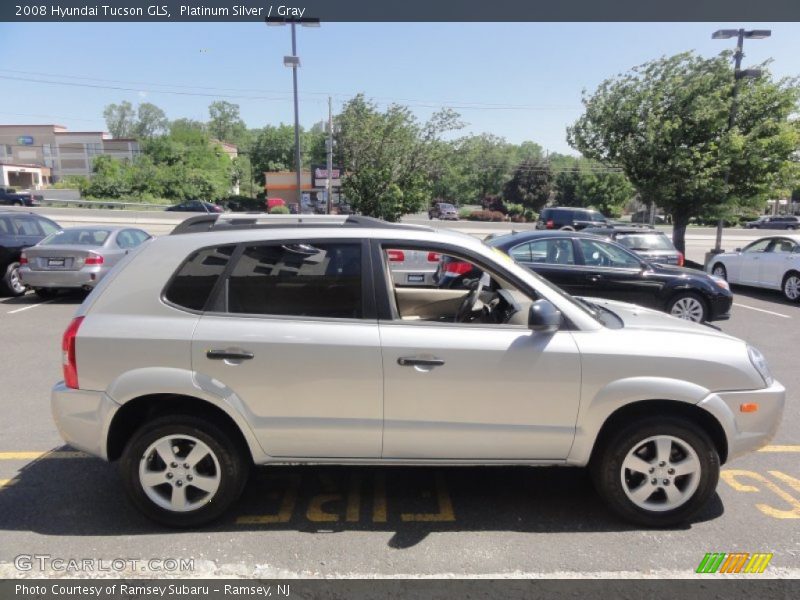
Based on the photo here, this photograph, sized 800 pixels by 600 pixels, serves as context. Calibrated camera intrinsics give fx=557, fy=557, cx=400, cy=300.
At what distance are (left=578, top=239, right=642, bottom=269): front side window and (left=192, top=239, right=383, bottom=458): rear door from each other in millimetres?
6412

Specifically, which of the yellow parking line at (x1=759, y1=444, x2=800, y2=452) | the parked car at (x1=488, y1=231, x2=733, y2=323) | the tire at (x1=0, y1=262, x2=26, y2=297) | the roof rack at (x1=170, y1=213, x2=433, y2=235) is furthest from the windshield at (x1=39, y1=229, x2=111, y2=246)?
the yellow parking line at (x1=759, y1=444, x2=800, y2=452)

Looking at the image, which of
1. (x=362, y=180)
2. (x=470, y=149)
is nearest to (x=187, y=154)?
(x=470, y=149)

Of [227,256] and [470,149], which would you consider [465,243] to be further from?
[470,149]

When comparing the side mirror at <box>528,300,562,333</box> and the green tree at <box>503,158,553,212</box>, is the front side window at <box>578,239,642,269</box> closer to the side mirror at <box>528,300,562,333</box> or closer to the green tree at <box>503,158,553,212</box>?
the side mirror at <box>528,300,562,333</box>

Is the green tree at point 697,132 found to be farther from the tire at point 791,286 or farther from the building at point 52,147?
the building at point 52,147

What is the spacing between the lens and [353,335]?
3.14 meters

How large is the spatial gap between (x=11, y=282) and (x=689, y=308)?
12.4m

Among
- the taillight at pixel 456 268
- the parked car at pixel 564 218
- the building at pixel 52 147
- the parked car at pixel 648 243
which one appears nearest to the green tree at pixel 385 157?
the parked car at pixel 564 218

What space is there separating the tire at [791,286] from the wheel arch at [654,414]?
1077 centimetres

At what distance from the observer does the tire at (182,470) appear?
10.3 ft

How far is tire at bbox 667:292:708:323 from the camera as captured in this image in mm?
8742
